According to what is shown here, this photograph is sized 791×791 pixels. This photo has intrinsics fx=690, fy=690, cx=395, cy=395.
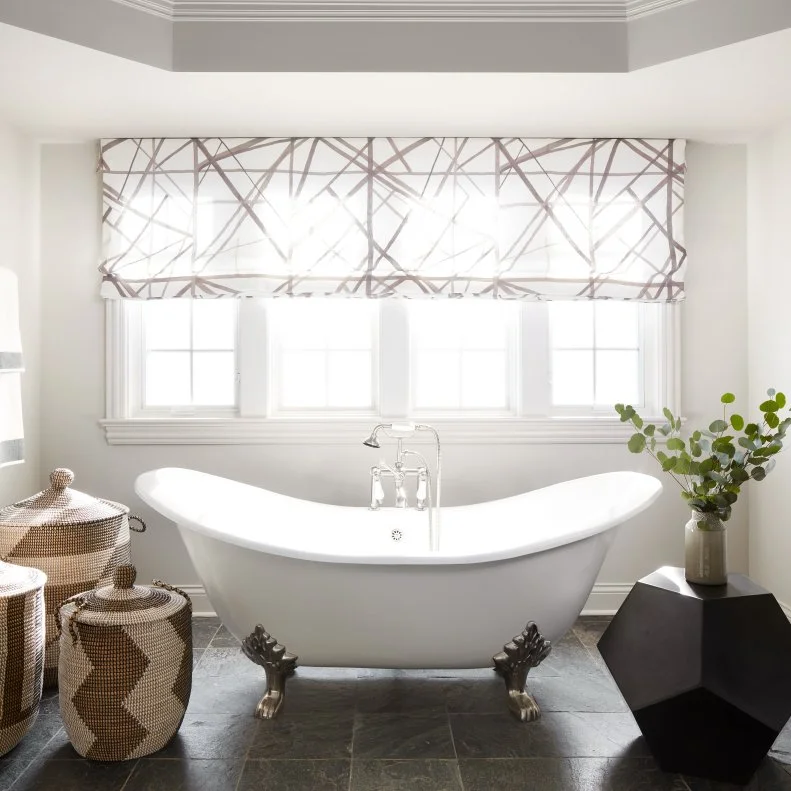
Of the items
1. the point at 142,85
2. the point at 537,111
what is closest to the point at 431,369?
the point at 537,111

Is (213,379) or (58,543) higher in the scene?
(213,379)

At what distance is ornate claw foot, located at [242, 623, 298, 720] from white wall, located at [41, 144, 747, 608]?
100 cm

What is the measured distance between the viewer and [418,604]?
2119 millimetres

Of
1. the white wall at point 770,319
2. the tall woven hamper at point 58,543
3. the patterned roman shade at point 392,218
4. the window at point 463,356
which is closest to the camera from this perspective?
the tall woven hamper at point 58,543

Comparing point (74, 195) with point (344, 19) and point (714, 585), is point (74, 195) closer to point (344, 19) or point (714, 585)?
point (344, 19)

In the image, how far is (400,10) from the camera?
93.8 inches

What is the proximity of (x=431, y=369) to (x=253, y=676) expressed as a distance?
5.04ft

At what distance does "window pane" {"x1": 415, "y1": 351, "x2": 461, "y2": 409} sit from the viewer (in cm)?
327

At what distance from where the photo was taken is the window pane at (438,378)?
129 inches

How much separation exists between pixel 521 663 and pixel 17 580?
5.08 feet

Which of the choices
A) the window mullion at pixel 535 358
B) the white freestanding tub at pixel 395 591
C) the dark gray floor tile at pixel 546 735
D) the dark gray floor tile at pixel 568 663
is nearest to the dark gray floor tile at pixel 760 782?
the dark gray floor tile at pixel 546 735

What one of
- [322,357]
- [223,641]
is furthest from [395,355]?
[223,641]

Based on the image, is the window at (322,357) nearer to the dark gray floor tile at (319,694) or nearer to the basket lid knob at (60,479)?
the basket lid knob at (60,479)

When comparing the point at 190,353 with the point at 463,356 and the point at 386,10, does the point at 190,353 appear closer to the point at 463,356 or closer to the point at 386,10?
the point at 463,356
